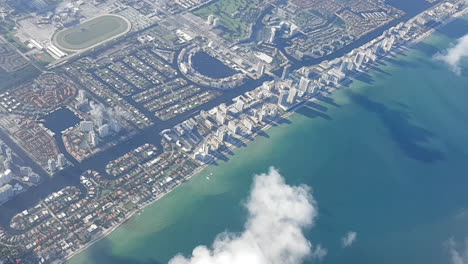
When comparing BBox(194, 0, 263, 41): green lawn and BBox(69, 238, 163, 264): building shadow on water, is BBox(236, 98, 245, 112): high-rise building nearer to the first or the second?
BBox(194, 0, 263, 41): green lawn

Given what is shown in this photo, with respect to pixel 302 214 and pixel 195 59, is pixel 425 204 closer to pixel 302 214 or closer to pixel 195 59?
pixel 302 214

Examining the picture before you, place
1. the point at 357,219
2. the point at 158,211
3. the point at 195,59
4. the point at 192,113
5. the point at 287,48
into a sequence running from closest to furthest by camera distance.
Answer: the point at 158,211, the point at 357,219, the point at 192,113, the point at 195,59, the point at 287,48

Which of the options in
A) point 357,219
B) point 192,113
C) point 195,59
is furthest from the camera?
point 195,59

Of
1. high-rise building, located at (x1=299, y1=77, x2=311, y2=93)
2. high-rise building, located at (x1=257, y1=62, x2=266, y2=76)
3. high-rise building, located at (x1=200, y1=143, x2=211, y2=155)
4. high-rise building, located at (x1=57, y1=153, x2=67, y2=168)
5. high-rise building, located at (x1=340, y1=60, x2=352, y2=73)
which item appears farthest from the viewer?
high-rise building, located at (x1=340, y1=60, x2=352, y2=73)

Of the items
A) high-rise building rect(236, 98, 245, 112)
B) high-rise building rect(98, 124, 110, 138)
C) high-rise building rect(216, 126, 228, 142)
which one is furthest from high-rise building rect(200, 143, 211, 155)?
high-rise building rect(98, 124, 110, 138)

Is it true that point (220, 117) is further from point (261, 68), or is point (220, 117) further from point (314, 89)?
point (314, 89)

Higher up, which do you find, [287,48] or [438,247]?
[287,48]

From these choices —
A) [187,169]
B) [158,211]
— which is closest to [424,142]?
[187,169]

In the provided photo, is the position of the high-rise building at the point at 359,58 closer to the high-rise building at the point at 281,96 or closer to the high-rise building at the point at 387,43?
the high-rise building at the point at 387,43
